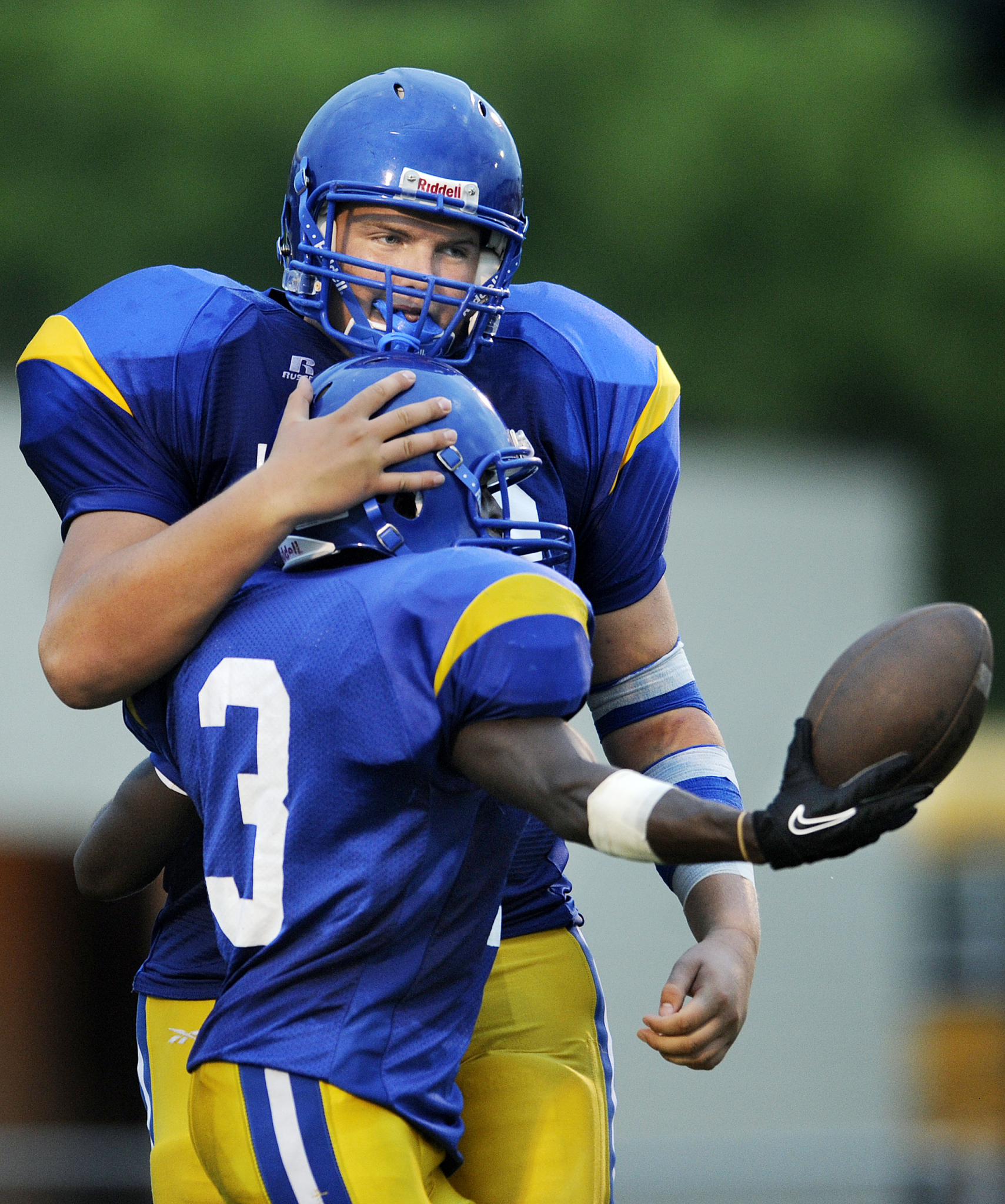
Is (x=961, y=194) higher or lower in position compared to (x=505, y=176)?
lower

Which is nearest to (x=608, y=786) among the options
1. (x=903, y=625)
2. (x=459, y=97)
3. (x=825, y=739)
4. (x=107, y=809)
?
(x=825, y=739)

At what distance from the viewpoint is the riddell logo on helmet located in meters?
2.34

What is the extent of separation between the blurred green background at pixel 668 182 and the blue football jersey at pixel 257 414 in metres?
11.9

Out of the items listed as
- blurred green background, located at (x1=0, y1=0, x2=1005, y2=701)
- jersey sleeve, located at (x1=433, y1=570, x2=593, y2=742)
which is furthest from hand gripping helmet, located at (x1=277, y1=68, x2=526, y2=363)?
blurred green background, located at (x1=0, y1=0, x2=1005, y2=701)

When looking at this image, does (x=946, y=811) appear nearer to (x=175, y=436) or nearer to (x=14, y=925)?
(x=14, y=925)

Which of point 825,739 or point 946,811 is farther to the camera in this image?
point 946,811

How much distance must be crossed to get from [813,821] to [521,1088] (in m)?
0.87

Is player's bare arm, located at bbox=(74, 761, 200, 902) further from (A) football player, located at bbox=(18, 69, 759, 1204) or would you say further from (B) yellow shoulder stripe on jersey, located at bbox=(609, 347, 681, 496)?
(B) yellow shoulder stripe on jersey, located at bbox=(609, 347, 681, 496)

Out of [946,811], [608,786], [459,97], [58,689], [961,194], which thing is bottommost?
[946,811]

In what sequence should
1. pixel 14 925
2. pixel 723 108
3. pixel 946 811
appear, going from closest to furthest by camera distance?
pixel 14 925 < pixel 946 811 < pixel 723 108

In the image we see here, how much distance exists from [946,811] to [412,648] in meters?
8.19

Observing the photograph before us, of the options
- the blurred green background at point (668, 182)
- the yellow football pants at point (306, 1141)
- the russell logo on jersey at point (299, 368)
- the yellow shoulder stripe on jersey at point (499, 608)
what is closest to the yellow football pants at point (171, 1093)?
the yellow football pants at point (306, 1141)

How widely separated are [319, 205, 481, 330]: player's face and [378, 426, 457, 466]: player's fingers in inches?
11.4

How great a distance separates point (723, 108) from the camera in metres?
15.9
